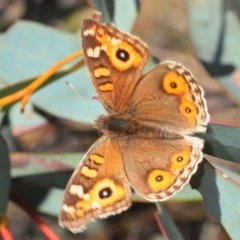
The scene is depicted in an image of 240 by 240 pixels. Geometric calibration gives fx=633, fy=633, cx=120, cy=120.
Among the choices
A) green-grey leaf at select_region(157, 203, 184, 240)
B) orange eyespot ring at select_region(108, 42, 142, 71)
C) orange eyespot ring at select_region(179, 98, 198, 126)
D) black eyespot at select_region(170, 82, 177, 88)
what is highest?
orange eyespot ring at select_region(108, 42, 142, 71)

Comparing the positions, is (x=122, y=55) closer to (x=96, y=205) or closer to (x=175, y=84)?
(x=175, y=84)

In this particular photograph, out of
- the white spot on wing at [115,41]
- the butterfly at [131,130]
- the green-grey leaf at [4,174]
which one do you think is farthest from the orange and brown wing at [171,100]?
the green-grey leaf at [4,174]

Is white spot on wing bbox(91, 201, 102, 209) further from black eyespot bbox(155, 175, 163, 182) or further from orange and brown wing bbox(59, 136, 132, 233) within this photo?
black eyespot bbox(155, 175, 163, 182)

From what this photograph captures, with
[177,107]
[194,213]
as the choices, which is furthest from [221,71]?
[194,213]

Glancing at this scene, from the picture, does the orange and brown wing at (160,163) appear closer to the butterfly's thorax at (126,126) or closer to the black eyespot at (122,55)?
the butterfly's thorax at (126,126)

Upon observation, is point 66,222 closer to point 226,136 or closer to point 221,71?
point 226,136

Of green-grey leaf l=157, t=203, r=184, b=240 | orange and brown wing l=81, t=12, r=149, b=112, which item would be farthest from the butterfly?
green-grey leaf l=157, t=203, r=184, b=240
